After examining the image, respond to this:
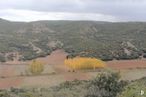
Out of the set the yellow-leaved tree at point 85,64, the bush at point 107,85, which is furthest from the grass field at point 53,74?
the bush at point 107,85

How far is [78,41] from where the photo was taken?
414ft

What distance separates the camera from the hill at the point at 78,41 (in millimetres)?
104312

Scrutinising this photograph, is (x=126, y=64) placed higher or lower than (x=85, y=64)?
higher

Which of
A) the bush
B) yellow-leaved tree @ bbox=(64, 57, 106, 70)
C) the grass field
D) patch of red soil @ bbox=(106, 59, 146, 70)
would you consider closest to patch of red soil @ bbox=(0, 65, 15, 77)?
the grass field

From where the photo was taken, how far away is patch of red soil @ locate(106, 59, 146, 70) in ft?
270

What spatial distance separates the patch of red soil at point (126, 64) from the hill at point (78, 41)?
15.2 feet

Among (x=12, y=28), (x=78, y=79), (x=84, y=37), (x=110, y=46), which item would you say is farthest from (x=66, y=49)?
(x=12, y=28)

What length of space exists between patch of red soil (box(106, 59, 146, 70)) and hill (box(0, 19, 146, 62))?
4625mm

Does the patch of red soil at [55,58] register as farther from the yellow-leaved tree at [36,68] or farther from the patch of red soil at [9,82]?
the patch of red soil at [9,82]

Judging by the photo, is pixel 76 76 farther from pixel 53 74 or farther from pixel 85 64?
pixel 85 64

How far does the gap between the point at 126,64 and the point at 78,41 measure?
41.7 metres

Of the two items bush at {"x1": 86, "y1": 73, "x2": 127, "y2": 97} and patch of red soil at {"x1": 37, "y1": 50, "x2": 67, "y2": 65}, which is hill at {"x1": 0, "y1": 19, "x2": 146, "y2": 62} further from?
bush at {"x1": 86, "y1": 73, "x2": 127, "y2": 97}

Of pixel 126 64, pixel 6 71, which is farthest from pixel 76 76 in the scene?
pixel 126 64

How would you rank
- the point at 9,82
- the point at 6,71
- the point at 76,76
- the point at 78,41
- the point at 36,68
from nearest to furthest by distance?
the point at 9,82 < the point at 76,76 < the point at 6,71 < the point at 36,68 < the point at 78,41
